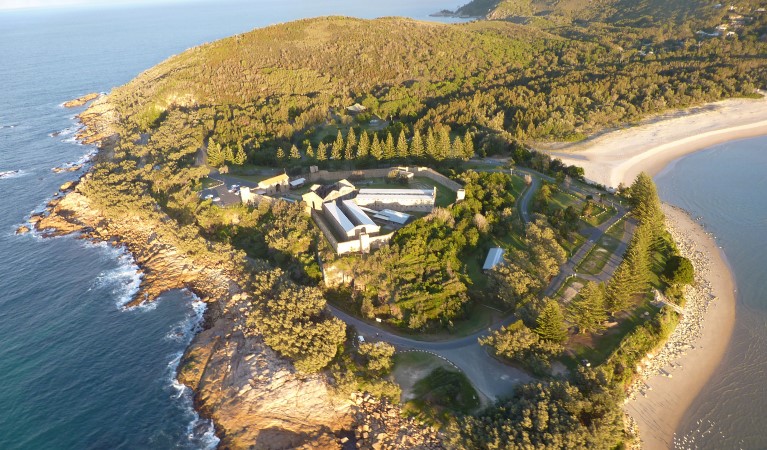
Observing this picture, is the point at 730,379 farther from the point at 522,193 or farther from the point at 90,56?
the point at 90,56

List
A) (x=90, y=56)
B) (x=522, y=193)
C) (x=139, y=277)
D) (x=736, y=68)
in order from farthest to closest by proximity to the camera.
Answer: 1. (x=90, y=56)
2. (x=736, y=68)
3. (x=522, y=193)
4. (x=139, y=277)

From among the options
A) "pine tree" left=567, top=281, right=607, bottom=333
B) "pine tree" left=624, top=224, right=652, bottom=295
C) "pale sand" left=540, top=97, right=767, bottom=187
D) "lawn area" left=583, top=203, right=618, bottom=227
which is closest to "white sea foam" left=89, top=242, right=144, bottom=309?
"pine tree" left=567, top=281, right=607, bottom=333

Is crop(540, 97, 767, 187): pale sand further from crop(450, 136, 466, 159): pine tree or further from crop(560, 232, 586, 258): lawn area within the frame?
crop(560, 232, 586, 258): lawn area

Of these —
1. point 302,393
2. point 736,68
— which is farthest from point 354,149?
point 736,68

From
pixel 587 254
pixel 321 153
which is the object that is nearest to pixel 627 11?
pixel 321 153

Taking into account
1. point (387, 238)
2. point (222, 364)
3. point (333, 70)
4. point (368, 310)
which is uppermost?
point (333, 70)

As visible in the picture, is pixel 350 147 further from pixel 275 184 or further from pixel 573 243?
pixel 573 243
